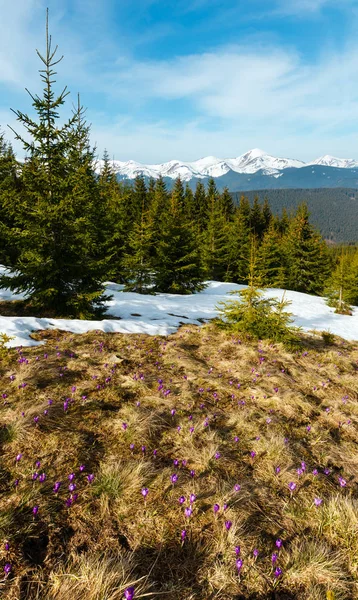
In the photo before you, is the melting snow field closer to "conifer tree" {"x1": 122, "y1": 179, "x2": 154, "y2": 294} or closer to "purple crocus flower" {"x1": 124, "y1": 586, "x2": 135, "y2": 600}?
"purple crocus flower" {"x1": 124, "y1": 586, "x2": 135, "y2": 600}

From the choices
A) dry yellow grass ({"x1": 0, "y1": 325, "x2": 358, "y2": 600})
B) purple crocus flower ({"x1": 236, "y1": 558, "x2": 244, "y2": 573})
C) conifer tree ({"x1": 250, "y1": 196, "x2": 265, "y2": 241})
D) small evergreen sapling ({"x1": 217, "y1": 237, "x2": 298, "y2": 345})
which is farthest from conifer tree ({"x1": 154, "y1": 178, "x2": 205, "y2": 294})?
conifer tree ({"x1": 250, "y1": 196, "x2": 265, "y2": 241})

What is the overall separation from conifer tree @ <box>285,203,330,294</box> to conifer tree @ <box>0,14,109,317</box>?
27.5 meters

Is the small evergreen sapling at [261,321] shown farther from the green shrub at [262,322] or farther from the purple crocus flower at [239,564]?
the purple crocus flower at [239,564]

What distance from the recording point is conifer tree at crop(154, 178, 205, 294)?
1947cm

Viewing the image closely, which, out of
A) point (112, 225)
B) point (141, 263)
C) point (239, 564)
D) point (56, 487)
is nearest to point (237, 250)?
point (141, 263)

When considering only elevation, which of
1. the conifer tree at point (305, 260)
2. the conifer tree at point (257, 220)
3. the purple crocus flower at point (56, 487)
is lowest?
the conifer tree at point (305, 260)

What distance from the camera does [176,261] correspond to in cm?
1938

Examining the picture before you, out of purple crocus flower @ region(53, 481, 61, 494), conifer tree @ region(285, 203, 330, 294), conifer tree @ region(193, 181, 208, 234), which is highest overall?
conifer tree @ region(193, 181, 208, 234)

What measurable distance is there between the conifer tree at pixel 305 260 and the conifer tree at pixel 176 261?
16329mm

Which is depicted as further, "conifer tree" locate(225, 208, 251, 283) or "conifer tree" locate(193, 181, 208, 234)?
"conifer tree" locate(193, 181, 208, 234)

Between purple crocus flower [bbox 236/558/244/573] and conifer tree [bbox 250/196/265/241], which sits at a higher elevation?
conifer tree [bbox 250/196/265/241]

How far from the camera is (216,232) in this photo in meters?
30.8

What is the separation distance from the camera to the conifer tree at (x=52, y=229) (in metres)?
8.61

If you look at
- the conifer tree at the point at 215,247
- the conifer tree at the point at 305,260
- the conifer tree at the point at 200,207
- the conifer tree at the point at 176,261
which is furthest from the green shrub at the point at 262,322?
the conifer tree at the point at 200,207
